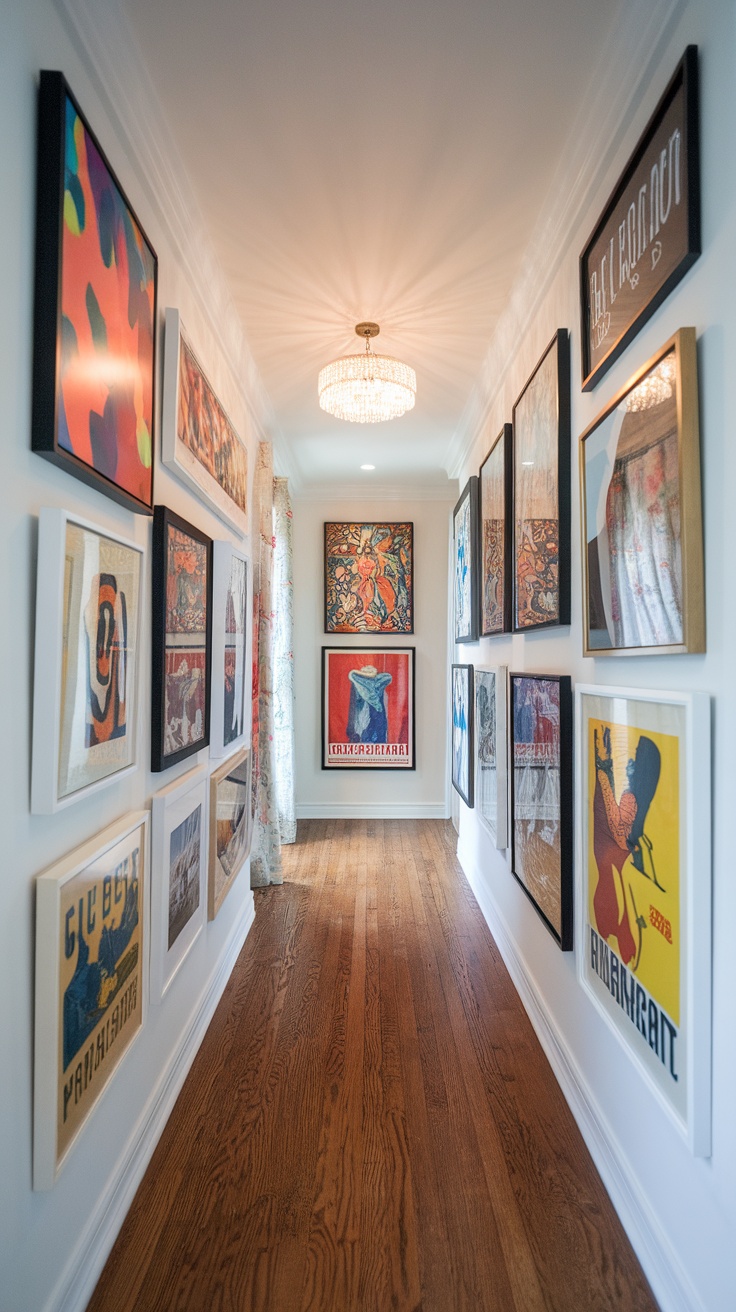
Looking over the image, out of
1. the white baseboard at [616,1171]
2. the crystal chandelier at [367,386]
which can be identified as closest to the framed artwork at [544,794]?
the white baseboard at [616,1171]

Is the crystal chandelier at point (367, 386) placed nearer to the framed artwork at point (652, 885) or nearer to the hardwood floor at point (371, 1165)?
the framed artwork at point (652, 885)

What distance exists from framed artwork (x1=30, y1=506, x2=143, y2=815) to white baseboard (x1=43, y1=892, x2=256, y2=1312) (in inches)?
35.9

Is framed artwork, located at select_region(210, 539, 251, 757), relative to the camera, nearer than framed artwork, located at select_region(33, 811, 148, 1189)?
No

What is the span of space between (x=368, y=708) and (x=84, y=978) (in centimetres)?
431

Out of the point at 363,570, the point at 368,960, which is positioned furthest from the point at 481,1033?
the point at 363,570

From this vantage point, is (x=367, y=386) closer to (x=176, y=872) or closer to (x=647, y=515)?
(x=647, y=515)

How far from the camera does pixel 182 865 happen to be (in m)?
2.07

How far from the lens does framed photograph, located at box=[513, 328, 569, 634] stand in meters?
2.05

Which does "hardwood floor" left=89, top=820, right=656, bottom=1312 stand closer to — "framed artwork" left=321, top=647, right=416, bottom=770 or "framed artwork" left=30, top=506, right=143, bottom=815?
"framed artwork" left=30, top=506, right=143, bottom=815

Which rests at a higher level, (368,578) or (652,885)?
(368,578)

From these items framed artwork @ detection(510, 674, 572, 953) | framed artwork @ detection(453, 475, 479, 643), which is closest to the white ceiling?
framed artwork @ detection(453, 475, 479, 643)

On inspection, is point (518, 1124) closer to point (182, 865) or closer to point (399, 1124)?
point (399, 1124)

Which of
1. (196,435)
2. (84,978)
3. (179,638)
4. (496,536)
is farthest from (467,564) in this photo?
(84,978)

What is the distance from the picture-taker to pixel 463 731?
4078 mm
